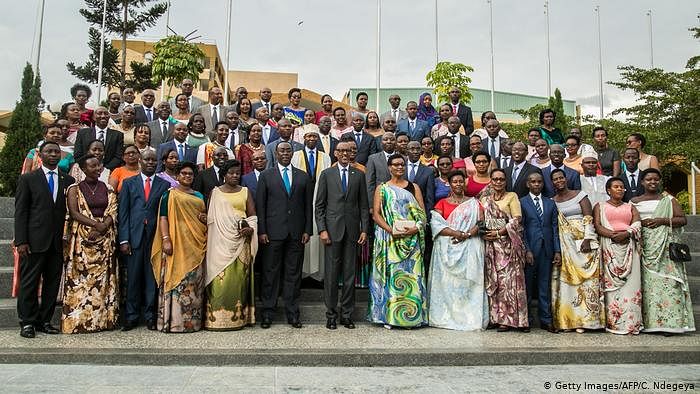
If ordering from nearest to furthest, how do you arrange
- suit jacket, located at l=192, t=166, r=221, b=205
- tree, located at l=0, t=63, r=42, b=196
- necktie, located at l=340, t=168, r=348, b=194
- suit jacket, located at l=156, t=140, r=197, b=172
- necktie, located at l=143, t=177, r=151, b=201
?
necktie, located at l=143, t=177, r=151, b=201 < necktie, located at l=340, t=168, r=348, b=194 < suit jacket, located at l=192, t=166, r=221, b=205 < suit jacket, located at l=156, t=140, r=197, b=172 < tree, located at l=0, t=63, r=42, b=196

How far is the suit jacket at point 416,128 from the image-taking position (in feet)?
29.0

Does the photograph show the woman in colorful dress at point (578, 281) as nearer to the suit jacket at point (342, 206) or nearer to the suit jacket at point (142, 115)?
the suit jacket at point (342, 206)

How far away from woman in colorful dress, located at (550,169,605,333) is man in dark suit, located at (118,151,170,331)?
462cm

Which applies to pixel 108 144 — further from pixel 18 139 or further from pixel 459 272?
pixel 18 139

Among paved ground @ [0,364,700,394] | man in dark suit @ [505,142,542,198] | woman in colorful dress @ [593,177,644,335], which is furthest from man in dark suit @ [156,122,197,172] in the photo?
woman in colorful dress @ [593,177,644,335]

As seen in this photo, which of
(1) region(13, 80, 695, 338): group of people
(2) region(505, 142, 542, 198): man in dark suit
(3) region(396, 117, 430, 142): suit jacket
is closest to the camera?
(1) region(13, 80, 695, 338): group of people

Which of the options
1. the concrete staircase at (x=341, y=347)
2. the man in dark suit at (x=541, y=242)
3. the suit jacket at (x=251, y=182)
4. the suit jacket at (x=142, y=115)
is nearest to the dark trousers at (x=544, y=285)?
the man in dark suit at (x=541, y=242)

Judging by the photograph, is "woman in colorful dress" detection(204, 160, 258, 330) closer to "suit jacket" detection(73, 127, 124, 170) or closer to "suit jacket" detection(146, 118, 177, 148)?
"suit jacket" detection(73, 127, 124, 170)

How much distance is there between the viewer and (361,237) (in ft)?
20.1

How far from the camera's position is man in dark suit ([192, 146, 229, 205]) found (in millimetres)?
6453

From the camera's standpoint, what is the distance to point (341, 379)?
4449 millimetres

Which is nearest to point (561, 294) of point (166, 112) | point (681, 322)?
point (681, 322)

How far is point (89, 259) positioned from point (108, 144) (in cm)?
209

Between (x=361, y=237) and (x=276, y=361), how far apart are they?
1.84m
